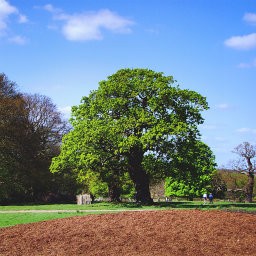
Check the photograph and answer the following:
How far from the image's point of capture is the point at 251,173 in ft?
183

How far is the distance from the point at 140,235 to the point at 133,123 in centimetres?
1828

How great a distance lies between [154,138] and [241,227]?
16906mm

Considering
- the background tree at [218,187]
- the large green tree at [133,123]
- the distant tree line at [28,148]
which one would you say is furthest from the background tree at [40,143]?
the background tree at [218,187]

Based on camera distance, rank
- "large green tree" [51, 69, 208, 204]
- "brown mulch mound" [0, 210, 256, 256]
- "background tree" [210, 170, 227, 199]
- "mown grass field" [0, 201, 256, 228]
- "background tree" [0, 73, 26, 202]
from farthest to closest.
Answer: "background tree" [210, 170, 227, 199], "background tree" [0, 73, 26, 202], "large green tree" [51, 69, 208, 204], "mown grass field" [0, 201, 256, 228], "brown mulch mound" [0, 210, 256, 256]

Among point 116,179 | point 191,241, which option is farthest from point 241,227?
point 116,179

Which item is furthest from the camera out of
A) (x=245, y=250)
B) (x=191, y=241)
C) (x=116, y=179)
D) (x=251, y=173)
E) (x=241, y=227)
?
(x=251, y=173)

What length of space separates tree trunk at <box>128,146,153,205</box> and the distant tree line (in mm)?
17493

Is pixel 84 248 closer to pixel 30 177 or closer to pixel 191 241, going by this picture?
pixel 191 241

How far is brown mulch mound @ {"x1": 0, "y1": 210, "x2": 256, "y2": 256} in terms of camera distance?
1428 cm

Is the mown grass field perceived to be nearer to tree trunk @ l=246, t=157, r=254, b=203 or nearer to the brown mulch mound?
the brown mulch mound

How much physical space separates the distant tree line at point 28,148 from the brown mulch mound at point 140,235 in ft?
100

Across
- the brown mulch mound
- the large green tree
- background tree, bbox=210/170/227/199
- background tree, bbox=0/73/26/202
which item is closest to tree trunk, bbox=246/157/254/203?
background tree, bbox=210/170/227/199

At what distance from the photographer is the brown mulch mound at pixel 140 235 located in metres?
A: 14.3

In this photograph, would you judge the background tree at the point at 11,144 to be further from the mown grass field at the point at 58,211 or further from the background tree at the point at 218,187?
the background tree at the point at 218,187
